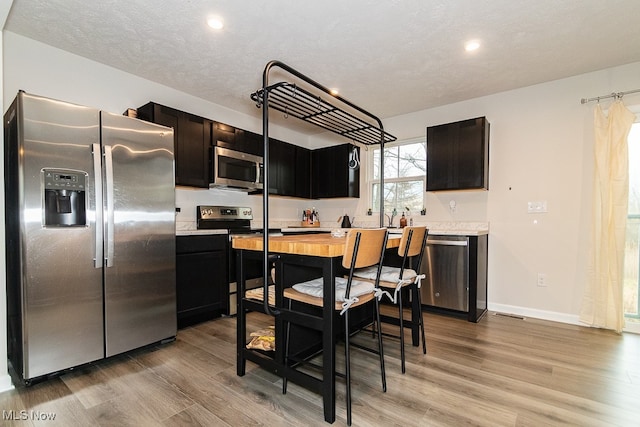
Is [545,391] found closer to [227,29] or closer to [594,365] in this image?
[594,365]

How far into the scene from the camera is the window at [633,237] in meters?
2.97

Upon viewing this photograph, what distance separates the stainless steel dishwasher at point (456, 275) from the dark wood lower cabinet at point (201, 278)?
2295mm

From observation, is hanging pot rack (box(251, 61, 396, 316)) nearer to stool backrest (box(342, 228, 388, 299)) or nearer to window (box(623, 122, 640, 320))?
stool backrest (box(342, 228, 388, 299))

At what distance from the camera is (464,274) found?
3230mm

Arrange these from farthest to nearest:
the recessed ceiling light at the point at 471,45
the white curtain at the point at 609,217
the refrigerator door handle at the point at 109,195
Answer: the white curtain at the point at 609,217, the recessed ceiling light at the point at 471,45, the refrigerator door handle at the point at 109,195

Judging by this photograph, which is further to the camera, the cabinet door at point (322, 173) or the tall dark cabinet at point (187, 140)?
the cabinet door at point (322, 173)

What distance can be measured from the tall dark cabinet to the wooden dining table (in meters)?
1.73

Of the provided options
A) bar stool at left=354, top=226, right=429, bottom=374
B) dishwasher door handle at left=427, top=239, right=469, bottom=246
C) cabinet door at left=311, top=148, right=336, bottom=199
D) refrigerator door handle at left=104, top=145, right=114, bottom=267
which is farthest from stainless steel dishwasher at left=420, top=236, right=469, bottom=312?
refrigerator door handle at left=104, top=145, right=114, bottom=267

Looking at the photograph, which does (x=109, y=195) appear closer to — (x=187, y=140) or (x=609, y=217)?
(x=187, y=140)

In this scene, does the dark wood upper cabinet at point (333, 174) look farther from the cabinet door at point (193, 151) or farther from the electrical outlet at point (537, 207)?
the electrical outlet at point (537, 207)

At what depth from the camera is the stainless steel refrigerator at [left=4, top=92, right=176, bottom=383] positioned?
1.91 meters

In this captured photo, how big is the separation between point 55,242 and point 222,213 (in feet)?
6.64

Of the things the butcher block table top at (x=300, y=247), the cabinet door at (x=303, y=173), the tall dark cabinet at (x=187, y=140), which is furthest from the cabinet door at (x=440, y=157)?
the tall dark cabinet at (x=187, y=140)

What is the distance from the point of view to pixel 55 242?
6.50 feet
